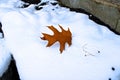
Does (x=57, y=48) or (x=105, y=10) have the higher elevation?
(x=105, y=10)

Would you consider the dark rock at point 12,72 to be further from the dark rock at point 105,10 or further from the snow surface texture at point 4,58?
the dark rock at point 105,10

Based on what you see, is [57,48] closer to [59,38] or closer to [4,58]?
[59,38]

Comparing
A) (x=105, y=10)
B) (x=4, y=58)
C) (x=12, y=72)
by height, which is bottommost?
(x=12, y=72)

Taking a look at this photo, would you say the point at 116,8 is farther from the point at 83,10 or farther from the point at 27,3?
the point at 27,3

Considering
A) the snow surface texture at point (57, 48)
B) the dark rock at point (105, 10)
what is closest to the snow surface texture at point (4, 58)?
the snow surface texture at point (57, 48)

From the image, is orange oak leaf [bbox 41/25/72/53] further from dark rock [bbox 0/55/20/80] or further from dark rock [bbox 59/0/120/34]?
dark rock [bbox 59/0/120/34]

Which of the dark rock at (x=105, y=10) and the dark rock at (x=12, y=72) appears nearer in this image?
the dark rock at (x=12, y=72)

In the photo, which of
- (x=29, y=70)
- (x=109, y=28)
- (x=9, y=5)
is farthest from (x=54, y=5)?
(x=29, y=70)

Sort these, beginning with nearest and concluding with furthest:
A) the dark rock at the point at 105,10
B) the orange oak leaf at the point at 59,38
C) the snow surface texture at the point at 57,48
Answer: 1. the snow surface texture at the point at 57,48
2. the orange oak leaf at the point at 59,38
3. the dark rock at the point at 105,10

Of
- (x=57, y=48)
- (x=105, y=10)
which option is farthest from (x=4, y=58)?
(x=105, y=10)
